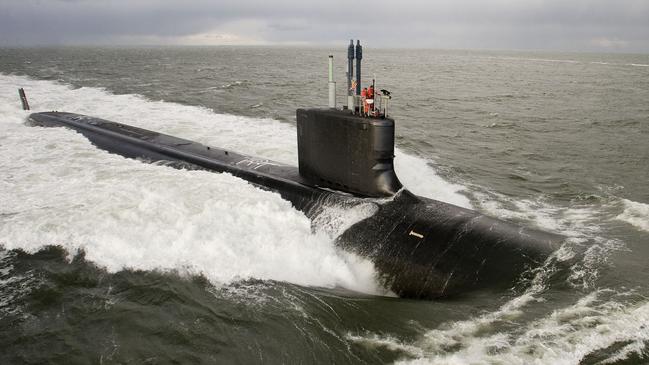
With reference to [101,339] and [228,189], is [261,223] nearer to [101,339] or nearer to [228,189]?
[228,189]

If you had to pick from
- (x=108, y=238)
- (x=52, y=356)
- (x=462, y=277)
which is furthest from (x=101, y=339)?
(x=462, y=277)

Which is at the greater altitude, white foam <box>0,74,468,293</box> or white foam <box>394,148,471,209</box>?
white foam <box>0,74,468,293</box>

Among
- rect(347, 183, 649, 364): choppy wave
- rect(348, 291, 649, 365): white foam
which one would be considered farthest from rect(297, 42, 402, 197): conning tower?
rect(348, 291, 649, 365): white foam

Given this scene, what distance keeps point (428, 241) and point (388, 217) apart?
3.16 ft

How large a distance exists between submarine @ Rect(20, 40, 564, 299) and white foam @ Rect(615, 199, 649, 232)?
3027mm

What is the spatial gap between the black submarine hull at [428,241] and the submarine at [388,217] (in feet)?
0.05

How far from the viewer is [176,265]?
26.6ft

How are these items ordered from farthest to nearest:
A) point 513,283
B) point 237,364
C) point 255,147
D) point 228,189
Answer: point 255,147 < point 228,189 < point 513,283 < point 237,364

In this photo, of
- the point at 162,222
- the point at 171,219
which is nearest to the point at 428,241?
the point at 171,219

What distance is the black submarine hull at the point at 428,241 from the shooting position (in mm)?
7188

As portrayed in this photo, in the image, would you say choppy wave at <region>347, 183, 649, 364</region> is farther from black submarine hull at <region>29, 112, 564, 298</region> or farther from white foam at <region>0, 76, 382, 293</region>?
white foam at <region>0, 76, 382, 293</region>

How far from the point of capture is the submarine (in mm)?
7297

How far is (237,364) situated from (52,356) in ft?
8.21

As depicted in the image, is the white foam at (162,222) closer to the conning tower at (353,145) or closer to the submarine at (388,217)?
the submarine at (388,217)
